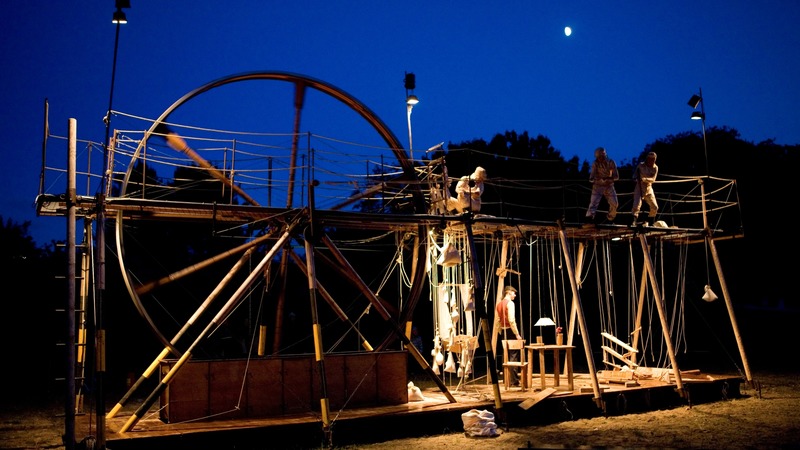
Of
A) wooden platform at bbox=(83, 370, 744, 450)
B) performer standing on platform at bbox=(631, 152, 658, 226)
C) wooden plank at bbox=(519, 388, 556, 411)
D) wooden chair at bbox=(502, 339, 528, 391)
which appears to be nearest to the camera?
wooden platform at bbox=(83, 370, 744, 450)

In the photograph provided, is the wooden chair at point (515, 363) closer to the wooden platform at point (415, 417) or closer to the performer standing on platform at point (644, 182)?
the wooden platform at point (415, 417)

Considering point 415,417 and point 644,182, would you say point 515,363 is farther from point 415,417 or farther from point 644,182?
point 644,182

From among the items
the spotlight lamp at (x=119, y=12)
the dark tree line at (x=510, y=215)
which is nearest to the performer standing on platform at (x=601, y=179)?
the dark tree line at (x=510, y=215)

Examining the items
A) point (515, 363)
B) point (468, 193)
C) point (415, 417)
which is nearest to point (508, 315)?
point (515, 363)

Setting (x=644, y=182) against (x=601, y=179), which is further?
(x=644, y=182)

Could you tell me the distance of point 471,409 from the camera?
11.9 m

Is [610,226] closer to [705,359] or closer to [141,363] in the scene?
[705,359]

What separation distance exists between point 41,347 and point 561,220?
16.3 metres

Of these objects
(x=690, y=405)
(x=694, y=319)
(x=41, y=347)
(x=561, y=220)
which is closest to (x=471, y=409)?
(x=561, y=220)

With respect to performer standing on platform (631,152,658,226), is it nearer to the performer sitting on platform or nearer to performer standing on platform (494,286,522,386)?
performer standing on platform (494,286,522,386)

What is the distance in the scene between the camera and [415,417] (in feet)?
37.5

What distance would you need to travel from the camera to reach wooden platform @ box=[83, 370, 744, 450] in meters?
9.96

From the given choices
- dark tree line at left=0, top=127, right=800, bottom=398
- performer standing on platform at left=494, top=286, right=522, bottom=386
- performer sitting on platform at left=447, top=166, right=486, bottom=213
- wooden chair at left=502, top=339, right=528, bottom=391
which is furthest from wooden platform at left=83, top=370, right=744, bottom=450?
dark tree line at left=0, top=127, right=800, bottom=398

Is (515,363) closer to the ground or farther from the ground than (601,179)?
closer to the ground
